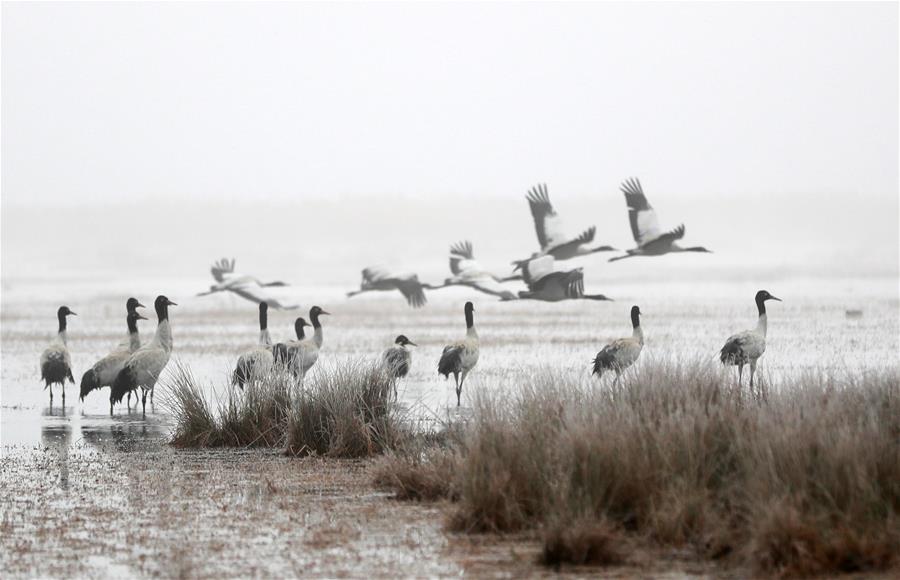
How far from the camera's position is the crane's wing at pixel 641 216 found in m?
27.0

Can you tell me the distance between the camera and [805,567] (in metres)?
7.52

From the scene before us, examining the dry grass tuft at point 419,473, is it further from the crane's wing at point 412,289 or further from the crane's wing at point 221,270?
the crane's wing at point 221,270

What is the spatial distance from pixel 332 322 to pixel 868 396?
30.4 meters

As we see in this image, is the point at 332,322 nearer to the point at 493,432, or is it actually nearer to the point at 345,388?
the point at 345,388

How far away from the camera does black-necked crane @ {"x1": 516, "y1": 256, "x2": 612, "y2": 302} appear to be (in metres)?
24.6

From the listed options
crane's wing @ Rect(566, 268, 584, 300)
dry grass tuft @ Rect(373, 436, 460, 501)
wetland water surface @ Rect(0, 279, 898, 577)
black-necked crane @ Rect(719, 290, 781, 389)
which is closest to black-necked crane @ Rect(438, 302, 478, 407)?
wetland water surface @ Rect(0, 279, 898, 577)

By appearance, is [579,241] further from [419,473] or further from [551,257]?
[419,473]

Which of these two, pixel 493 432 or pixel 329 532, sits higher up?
pixel 493 432

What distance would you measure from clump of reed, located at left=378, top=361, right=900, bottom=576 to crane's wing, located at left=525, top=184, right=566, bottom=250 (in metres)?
17.1

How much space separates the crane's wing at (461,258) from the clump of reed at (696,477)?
67.7ft

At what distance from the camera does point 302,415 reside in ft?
42.8

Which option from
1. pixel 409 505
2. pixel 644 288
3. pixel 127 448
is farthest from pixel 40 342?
pixel 644 288

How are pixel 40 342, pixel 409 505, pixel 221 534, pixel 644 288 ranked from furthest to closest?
pixel 644 288 < pixel 40 342 < pixel 409 505 < pixel 221 534

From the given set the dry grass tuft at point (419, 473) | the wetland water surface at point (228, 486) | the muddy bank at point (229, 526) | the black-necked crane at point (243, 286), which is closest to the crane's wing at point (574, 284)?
the wetland water surface at point (228, 486)
